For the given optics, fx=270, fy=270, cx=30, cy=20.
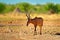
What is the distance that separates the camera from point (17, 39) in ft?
63.4

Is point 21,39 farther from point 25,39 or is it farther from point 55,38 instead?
point 55,38

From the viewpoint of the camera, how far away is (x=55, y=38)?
20.0 meters

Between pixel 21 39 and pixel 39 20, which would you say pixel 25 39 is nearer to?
pixel 21 39

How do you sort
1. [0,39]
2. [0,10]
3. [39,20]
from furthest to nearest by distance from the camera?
[0,10], [39,20], [0,39]

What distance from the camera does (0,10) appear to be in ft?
268

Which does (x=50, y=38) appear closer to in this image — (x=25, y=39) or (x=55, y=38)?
(x=55, y=38)

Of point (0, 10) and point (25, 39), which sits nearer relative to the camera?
point (25, 39)

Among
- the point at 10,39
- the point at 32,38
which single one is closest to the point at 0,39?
the point at 10,39

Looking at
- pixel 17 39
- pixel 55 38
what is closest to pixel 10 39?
pixel 17 39

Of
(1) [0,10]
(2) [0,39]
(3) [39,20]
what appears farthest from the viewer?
(1) [0,10]

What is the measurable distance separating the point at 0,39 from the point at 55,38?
160 inches

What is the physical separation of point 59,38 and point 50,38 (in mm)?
780

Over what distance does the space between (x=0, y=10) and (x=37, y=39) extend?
63.1 m

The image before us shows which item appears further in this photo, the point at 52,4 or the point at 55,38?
the point at 52,4
